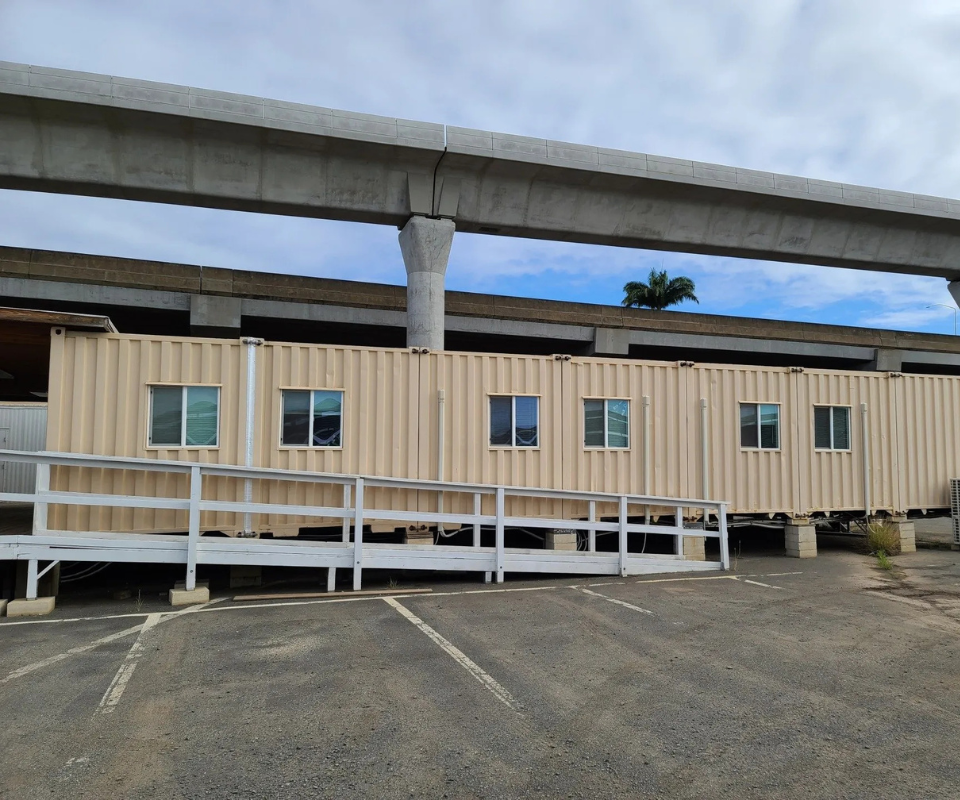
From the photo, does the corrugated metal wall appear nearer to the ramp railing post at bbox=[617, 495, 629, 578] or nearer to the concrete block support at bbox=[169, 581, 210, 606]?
the concrete block support at bbox=[169, 581, 210, 606]

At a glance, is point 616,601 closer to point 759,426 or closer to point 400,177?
point 759,426

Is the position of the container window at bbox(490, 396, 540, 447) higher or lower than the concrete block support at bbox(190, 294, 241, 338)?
lower

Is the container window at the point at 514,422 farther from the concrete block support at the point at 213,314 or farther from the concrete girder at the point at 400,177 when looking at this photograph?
the concrete block support at the point at 213,314

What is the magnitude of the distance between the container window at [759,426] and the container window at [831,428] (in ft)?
2.93

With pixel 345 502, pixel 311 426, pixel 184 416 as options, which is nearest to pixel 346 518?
pixel 345 502

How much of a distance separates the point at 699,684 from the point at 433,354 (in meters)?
6.23

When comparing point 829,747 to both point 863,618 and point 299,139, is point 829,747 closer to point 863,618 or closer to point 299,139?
point 863,618

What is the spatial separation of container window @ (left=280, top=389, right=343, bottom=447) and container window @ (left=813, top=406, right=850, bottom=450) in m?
8.58

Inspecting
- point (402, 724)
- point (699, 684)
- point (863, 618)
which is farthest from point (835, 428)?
point (402, 724)

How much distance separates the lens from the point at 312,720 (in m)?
4.28

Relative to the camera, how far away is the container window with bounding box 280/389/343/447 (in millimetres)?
9375

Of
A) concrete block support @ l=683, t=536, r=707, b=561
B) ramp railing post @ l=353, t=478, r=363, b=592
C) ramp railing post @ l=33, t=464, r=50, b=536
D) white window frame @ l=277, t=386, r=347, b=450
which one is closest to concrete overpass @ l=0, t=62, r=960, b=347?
white window frame @ l=277, t=386, r=347, b=450

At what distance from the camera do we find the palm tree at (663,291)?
1937 inches

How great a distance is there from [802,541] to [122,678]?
422 inches
